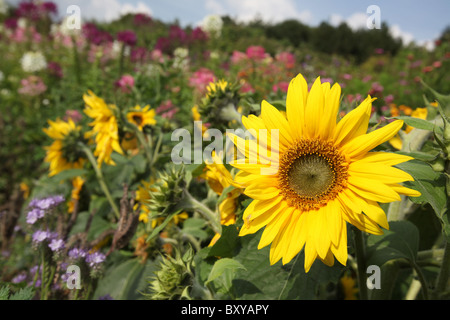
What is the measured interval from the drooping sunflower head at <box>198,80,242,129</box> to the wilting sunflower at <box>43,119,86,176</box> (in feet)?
2.68

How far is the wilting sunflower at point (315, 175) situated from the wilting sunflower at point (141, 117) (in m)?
0.86

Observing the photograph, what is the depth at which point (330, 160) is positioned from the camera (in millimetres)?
789

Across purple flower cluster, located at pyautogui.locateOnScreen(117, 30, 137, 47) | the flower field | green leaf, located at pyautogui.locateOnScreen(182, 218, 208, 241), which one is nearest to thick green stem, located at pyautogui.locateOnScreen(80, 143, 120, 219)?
the flower field

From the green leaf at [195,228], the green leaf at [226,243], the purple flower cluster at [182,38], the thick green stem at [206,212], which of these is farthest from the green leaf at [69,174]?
the purple flower cluster at [182,38]

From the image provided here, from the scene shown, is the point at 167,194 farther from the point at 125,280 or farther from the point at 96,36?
the point at 96,36

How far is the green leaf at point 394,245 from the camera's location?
882 mm

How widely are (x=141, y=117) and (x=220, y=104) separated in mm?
509

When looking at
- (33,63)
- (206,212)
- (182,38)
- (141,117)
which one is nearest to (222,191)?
(206,212)

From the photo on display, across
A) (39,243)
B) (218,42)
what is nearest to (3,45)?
(218,42)

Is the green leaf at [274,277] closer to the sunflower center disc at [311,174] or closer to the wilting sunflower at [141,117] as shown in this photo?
the sunflower center disc at [311,174]

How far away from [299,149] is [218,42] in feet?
25.6

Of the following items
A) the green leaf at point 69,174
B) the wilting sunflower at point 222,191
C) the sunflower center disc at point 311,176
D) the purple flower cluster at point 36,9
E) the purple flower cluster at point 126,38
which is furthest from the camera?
the purple flower cluster at point 36,9

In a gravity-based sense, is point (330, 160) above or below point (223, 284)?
above
